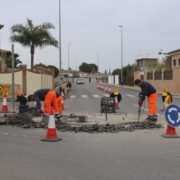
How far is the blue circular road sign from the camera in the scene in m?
7.61

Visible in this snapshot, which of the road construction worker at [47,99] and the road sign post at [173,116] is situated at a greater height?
the road construction worker at [47,99]

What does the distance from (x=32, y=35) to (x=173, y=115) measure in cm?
2974

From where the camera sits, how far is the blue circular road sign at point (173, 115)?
7605mm

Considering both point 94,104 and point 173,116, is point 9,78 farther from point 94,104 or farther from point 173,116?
point 173,116

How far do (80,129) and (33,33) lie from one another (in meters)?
28.1

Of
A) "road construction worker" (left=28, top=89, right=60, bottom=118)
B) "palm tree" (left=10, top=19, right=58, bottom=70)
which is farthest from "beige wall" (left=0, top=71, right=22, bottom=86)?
"road construction worker" (left=28, top=89, right=60, bottom=118)

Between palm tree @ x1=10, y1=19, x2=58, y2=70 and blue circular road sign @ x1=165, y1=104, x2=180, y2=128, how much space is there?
2942cm

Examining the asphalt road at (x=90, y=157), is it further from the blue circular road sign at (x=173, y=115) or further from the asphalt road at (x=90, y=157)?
the blue circular road sign at (x=173, y=115)

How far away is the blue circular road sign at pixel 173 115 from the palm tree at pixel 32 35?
29.4 m

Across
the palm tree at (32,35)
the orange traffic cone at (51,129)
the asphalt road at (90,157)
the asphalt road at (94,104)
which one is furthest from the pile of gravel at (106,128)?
the palm tree at (32,35)

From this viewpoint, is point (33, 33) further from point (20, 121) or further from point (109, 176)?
point (109, 176)

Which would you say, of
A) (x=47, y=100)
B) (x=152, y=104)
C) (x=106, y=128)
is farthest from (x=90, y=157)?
(x=152, y=104)

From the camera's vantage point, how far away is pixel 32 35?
35.4 m

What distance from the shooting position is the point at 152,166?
5176 mm
